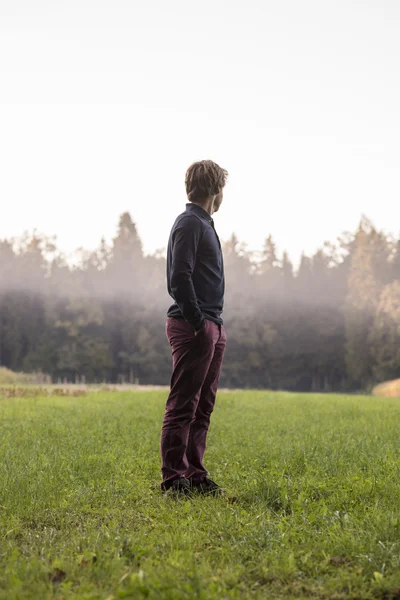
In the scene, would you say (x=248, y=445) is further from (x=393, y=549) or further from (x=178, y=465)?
(x=393, y=549)

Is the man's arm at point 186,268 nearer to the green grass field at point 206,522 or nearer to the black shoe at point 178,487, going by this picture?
the black shoe at point 178,487

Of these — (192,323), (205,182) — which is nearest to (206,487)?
(192,323)

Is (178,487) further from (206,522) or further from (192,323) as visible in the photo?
(192,323)

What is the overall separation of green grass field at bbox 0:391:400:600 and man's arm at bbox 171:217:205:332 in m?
1.56

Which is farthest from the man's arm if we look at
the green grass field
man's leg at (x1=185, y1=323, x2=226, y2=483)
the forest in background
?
the forest in background

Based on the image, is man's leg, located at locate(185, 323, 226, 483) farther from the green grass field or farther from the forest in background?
the forest in background

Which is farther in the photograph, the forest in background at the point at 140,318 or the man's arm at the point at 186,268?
the forest in background at the point at 140,318

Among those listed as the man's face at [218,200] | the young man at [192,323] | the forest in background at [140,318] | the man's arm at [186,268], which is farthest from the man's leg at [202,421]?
the forest in background at [140,318]

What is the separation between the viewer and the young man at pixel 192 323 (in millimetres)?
5113

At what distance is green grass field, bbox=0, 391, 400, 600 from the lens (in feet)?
10.0

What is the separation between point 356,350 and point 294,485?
172ft

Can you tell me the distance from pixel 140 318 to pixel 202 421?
57619 mm

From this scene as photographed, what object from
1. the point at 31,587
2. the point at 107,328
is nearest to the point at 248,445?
the point at 31,587

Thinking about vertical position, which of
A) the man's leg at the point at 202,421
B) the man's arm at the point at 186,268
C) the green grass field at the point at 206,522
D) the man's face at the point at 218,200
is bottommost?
the green grass field at the point at 206,522
